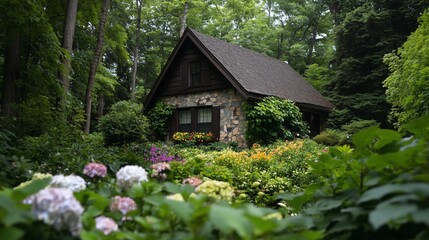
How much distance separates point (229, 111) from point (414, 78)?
6.53m

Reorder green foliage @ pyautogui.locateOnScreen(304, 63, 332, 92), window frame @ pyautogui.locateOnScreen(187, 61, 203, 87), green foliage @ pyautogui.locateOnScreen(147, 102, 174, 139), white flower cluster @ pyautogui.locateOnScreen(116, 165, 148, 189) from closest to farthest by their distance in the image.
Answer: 1. white flower cluster @ pyautogui.locateOnScreen(116, 165, 148, 189)
2. window frame @ pyautogui.locateOnScreen(187, 61, 203, 87)
3. green foliage @ pyautogui.locateOnScreen(147, 102, 174, 139)
4. green foliage @ pyautogui.locateOnScreen(304, 63, 332, 92)

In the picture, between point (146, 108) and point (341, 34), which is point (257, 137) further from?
point (341, 34)

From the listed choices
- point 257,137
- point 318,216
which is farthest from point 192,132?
point 318,216

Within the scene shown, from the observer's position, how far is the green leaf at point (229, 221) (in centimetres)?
93

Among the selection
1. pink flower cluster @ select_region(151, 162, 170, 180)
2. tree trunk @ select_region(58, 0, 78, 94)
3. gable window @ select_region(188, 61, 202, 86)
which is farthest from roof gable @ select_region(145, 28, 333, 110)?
pink flower cluster @ select_region(151, 162, 170, 180)

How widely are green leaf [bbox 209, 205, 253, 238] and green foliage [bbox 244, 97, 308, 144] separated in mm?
11068

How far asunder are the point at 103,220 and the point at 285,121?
12.4 meters

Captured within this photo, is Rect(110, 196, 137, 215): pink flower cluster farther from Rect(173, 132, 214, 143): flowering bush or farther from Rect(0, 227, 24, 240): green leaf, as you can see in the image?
Rect(173, 132, 214, 143): flowering bush

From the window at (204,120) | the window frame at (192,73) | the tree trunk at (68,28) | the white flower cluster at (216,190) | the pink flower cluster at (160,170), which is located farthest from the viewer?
the window frame at (192,73)

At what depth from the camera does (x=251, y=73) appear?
14.8 m

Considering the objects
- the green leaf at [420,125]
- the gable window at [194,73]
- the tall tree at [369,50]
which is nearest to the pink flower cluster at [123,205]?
the green leaf at [420,125]

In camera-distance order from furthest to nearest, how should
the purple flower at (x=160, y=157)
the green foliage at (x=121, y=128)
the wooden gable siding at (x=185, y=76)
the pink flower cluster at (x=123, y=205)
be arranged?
the wooden gable siding at (x=185, y=76) → the green foliage at (x=121, y=128) → the purple flower at (x=160, y=157) → the pink flower cluster at (x=123, y=205)

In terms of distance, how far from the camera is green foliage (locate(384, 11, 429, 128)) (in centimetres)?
845

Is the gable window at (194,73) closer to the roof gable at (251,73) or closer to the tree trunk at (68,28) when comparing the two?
the roof gable at (251,73)
